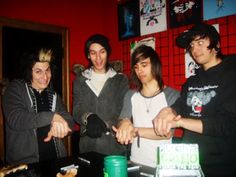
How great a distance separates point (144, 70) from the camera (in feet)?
7.73

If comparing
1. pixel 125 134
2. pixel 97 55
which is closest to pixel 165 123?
pixel 125 134

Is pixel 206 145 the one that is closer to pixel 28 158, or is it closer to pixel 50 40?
pixel 28 158

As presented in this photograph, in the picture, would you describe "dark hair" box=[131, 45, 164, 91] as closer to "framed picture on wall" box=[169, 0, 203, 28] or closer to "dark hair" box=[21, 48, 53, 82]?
"dark hair" box=[21, 48, 53, 82]

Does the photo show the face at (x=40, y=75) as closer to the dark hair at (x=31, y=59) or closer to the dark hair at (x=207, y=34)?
the dark hair at (x=31, y=59)

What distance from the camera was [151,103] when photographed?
2.27 metres

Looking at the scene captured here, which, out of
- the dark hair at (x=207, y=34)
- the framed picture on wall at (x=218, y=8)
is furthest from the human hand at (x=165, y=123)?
the framed picture on wall at (x=218, y=8)

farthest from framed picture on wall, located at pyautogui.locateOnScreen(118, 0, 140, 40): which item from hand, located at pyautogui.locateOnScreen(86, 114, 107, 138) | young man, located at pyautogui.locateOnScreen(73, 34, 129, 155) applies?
hand, located at pyautogui.locateOnScreen(86, 114, 107, 138)

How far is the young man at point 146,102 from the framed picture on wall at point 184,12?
1.01 metres

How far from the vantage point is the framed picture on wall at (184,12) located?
2.99 meters

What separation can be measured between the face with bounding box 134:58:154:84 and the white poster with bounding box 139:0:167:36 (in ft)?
4.19

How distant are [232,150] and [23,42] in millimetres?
3239

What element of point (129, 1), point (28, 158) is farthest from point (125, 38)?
point (28, 158)

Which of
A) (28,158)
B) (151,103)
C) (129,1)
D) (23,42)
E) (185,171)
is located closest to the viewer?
(185,171)

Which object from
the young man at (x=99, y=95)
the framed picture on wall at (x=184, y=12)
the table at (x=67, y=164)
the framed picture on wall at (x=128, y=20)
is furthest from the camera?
the framed picture on wall at (x=128, y=20)
